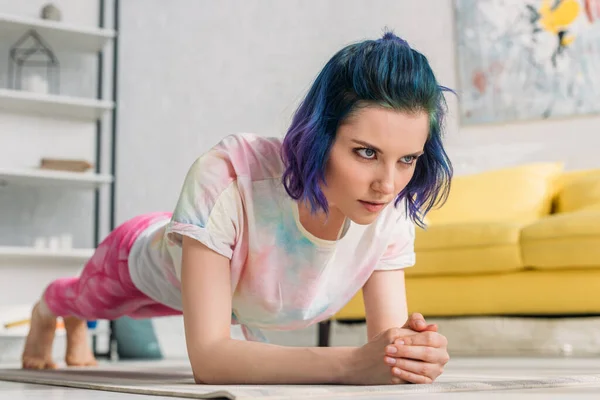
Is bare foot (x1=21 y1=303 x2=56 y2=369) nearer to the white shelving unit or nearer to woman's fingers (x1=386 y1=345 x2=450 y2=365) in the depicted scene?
woman's fingers (x1=386 y1=345 x2=450 y2=365)

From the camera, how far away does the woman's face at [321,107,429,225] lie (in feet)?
3.71

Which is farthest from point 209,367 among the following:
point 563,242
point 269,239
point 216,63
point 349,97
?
point 216,63

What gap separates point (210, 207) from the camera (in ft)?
4.18

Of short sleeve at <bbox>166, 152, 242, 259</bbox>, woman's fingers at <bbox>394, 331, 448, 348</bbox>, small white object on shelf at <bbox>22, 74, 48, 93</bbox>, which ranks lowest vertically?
woman's fingers at <bbox>394, 331, 448, 348</bbox>

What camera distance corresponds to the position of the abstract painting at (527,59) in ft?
13.0

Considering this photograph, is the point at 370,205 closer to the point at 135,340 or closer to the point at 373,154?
the point at 373,154

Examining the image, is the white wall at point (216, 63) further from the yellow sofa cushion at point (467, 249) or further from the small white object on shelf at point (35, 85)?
the yellow sofa cushion at point (467, 249)

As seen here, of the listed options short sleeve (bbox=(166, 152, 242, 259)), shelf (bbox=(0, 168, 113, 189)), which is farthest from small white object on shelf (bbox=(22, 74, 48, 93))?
short sleeve (bbox=(166, 152, 242, 259))

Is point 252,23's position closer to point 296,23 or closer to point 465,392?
point 296,23

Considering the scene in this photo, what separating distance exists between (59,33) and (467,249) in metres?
2.35

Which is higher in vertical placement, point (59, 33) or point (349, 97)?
point (59, 33)

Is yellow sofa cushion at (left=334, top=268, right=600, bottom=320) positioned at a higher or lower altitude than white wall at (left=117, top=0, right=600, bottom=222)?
lower

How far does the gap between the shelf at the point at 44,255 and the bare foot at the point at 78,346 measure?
1.44 m

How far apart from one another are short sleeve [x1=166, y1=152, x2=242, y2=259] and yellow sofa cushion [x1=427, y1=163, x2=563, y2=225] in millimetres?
2140
